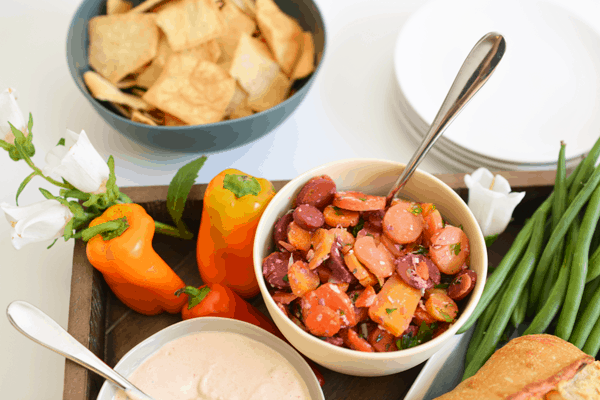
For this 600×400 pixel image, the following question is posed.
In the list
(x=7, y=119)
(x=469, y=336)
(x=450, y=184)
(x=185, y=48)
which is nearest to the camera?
(x=7, y=119)

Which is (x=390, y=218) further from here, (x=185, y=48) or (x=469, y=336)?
(x=185, y=48)

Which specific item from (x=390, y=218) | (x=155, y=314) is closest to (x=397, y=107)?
(x=390, y=218)

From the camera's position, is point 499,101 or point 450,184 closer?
point 450,184

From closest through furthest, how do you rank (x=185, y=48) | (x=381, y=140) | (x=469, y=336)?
(x=469, y=336) < (x=185, y=48) < (x=381, y=140)

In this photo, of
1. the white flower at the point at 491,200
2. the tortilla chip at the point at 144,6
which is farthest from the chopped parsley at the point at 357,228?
the tortilla chip at the point at 144,6

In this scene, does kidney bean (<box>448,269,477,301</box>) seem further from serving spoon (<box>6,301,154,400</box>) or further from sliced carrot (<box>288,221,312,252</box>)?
serving spoon (<box>6,301,154,400</box>)

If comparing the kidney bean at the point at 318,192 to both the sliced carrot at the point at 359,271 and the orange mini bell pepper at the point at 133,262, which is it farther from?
the orange mini bell pepper at the point at 133,262

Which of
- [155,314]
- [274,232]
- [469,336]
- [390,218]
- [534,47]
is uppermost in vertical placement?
[534,47]

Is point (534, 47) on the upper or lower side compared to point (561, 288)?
upper
